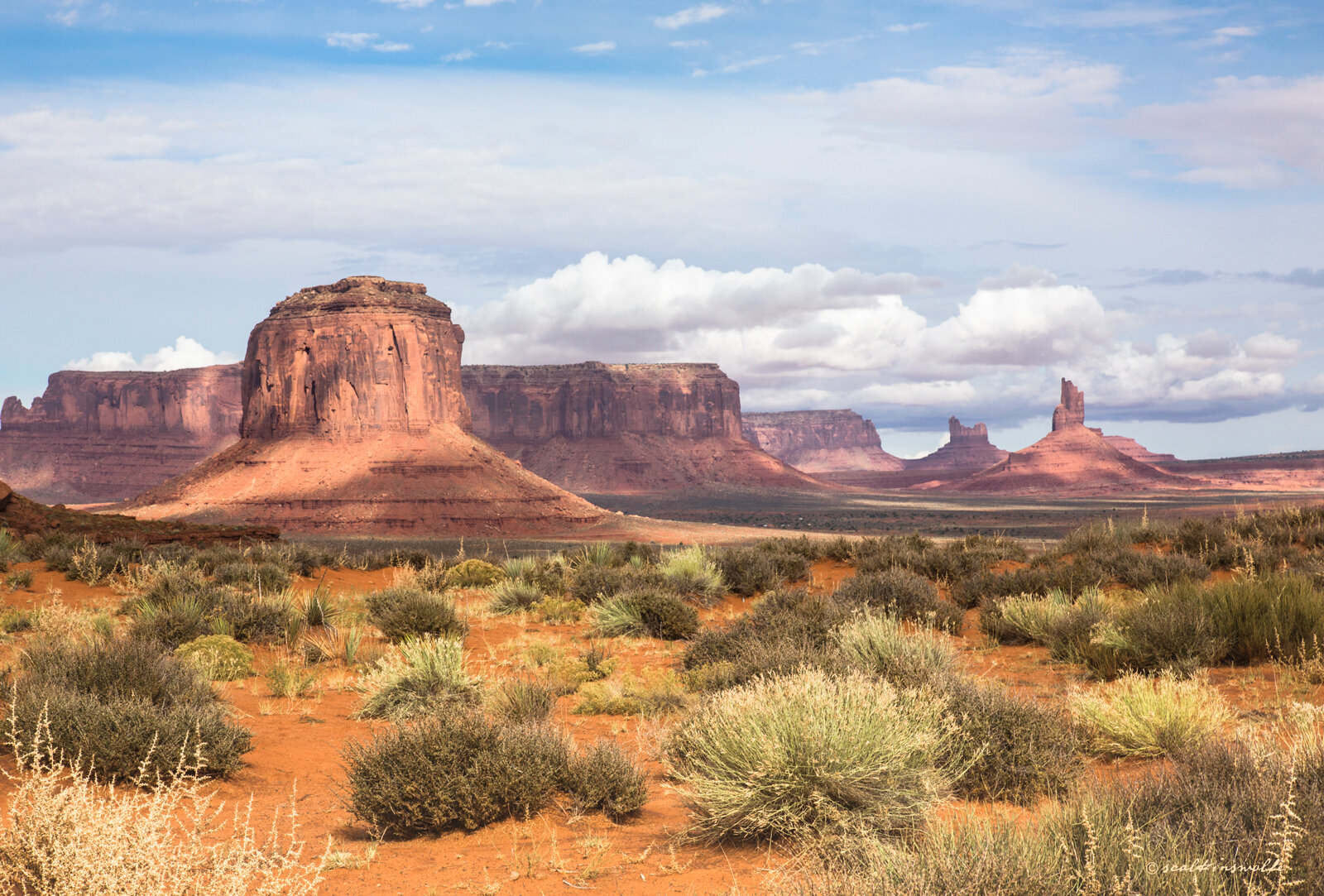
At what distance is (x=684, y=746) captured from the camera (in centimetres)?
579

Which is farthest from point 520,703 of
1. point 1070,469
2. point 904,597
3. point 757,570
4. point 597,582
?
point 1070,469

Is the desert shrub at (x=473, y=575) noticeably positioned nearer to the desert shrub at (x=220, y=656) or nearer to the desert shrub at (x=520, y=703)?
the desert shrub at (x=220, y=656)

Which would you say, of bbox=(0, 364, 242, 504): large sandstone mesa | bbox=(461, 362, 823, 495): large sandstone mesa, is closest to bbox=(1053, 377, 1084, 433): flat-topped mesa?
bbox=(461, 362, 823, 495): large sandstone mesa

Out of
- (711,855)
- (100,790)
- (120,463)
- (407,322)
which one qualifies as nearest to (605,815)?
(711,855)

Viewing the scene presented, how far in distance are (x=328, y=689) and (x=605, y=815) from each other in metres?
5.28

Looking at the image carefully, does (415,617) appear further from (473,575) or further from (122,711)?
(122,711)

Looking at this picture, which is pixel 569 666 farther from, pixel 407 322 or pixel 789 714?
pixel 407 322

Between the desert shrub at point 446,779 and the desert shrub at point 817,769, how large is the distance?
1041mm

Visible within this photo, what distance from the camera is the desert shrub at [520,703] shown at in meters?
7.18

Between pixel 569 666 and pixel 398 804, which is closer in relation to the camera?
pixel 398 804

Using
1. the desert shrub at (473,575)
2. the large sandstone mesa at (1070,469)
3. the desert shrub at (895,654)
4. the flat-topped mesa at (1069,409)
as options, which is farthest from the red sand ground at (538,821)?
the flat-topped mesa at (1069,409)

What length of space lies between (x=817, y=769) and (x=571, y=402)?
129682 millimetres

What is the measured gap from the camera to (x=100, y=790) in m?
5.49

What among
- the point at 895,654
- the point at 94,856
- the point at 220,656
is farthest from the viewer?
the point at 220,656
